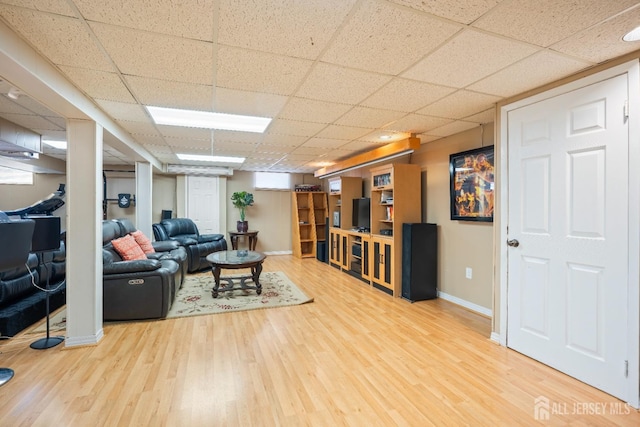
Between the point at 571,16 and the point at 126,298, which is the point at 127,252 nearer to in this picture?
the point at 126,298

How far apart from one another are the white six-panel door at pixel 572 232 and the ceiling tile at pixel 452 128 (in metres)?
0.77

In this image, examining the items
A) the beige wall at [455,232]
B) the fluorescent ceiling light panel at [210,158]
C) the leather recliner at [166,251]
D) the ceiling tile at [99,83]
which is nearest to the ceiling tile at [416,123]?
the beige wall at [455,232]

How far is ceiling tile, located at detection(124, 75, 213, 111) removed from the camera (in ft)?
Answer: 7.14

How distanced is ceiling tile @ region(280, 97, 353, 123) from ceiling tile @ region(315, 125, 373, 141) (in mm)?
336

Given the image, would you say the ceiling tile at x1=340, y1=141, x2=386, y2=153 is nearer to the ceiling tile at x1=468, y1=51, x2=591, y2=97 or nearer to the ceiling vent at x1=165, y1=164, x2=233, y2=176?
the ceiling tile at x1=468, y1=51, x2=591, y2=97

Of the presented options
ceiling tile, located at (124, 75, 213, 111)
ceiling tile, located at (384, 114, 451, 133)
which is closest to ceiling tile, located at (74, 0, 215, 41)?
ceiling tile, located at (124, 75, 213, 111)

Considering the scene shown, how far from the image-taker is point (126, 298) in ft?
9.73

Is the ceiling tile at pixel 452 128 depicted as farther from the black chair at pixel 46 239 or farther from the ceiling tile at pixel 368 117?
the black chair at pixel 46 239

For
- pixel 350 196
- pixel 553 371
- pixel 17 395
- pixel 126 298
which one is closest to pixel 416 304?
pixel 553 371

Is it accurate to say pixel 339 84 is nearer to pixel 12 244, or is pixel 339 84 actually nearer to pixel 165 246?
pixel 12 244

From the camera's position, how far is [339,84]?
7.22 ft

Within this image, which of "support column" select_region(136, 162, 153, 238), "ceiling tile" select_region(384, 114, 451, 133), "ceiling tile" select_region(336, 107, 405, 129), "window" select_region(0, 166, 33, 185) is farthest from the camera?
"window" select_region(0, 166, 33, 185)

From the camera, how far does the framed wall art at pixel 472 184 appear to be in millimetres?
3167

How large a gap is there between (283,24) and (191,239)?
4.90m
